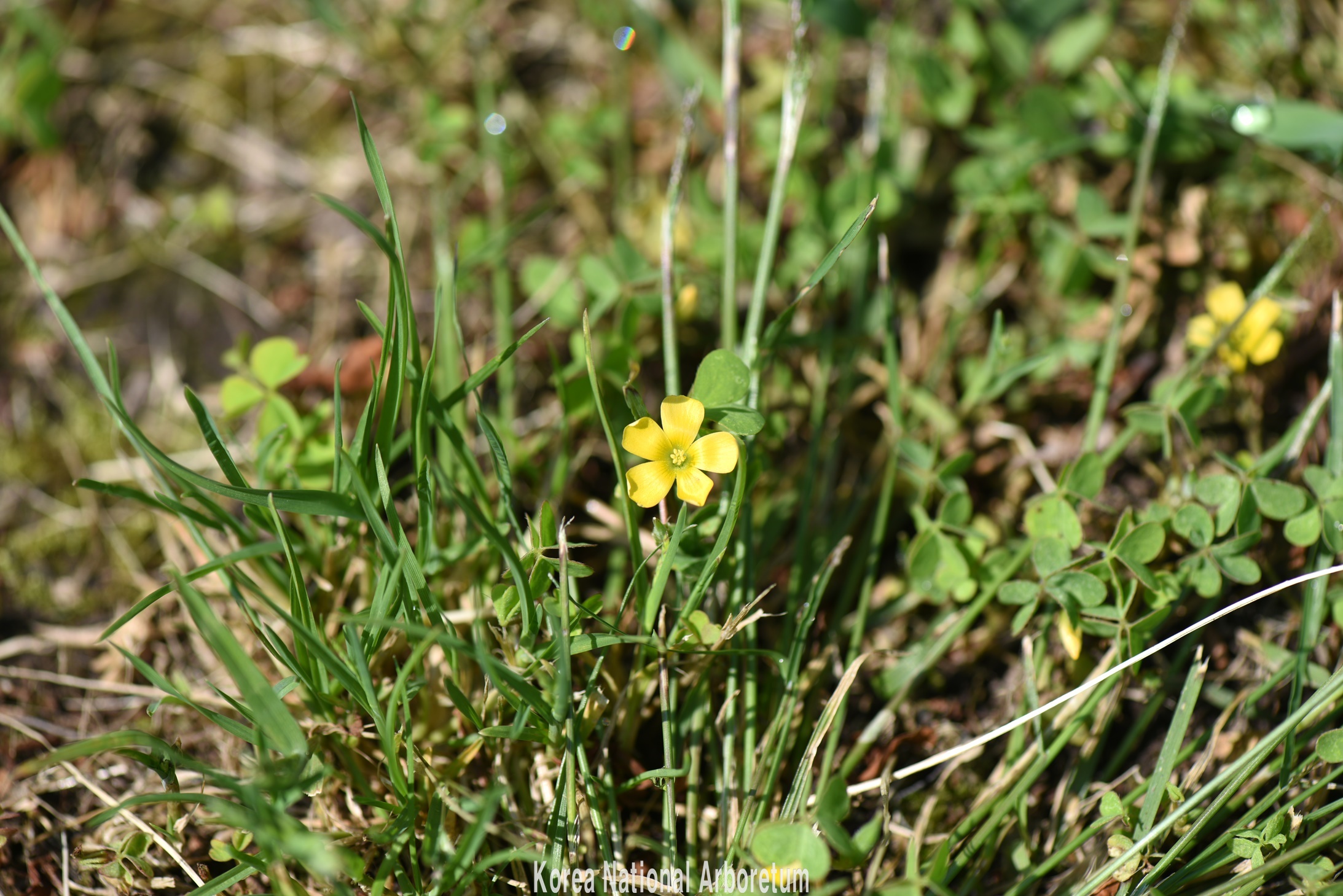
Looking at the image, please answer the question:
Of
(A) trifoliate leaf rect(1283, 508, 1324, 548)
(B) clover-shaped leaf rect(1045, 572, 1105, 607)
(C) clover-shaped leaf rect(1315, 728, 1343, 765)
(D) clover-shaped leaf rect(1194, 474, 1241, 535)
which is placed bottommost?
(C) clover-shaped leaf rect(1315, 728, 1343, 765)

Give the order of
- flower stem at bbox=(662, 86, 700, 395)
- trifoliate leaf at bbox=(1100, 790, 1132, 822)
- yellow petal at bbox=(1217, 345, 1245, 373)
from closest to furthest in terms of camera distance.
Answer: trifoliate leaf at bbox=(1100, 790, 1132, 822) → flower stem at bbox=(662, 86, 700, 395) → yellow petal at bbox=(1217, 345, 1245, 373)

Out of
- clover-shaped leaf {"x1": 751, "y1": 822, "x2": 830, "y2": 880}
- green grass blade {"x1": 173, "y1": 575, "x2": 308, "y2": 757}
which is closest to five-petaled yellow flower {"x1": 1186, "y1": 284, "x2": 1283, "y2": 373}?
clover-shaped leaf {"x1": 751, "y1": 822, "x2": 830, "y2": 880}

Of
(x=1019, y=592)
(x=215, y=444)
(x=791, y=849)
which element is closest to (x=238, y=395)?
(x=215, y=444)

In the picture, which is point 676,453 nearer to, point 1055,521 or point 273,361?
point 1055,521

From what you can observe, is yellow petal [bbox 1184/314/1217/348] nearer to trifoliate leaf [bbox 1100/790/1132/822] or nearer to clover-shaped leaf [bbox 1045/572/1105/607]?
clover-shaped leaf [bbox 1045/572/1105/607]

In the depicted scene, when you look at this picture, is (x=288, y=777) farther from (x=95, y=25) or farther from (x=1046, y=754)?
(x=95, y=25)

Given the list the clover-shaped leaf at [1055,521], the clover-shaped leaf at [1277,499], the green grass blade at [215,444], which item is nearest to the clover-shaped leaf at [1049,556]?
the clover-shaped leaf at [1055,521]

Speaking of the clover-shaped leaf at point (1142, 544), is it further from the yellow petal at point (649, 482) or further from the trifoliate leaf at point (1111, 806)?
the yellow petal at point (649, 482)
